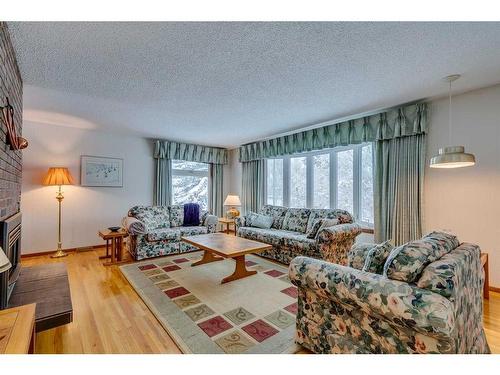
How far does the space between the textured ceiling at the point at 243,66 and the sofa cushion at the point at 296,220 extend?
1.65 metres

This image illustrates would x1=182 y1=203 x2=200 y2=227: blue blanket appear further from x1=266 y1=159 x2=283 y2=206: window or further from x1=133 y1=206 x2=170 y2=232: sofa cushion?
x1=266 y1=159 x2=283 y2=206: window

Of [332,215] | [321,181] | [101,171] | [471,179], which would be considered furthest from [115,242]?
[471,179]

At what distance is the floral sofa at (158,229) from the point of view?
12.2 ft

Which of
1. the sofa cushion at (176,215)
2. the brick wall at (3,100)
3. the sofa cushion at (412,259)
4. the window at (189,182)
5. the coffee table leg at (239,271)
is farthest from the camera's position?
the window at (189,182)

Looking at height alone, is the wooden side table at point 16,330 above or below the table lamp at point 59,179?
below

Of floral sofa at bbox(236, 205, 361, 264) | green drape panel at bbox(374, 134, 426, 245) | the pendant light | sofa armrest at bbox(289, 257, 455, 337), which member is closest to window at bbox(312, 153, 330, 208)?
floral sofa at bbox(236, 205, 361, 264)

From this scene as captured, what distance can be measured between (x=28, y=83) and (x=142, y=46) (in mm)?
1628

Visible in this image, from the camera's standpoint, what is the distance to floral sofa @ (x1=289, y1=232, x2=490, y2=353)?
1.10 meters

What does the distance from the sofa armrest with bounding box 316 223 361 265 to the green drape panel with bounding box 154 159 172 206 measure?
11.3 feet

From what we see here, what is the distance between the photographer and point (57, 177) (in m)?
3.82

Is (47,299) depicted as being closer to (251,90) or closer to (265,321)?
(265,321)

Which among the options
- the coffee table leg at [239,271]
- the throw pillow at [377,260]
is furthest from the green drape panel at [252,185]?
the throw pillow at [377,260]

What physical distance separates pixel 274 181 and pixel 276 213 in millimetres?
1028

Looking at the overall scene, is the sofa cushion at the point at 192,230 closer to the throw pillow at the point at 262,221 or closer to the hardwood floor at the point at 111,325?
the throw pillow at the point at 262,221
